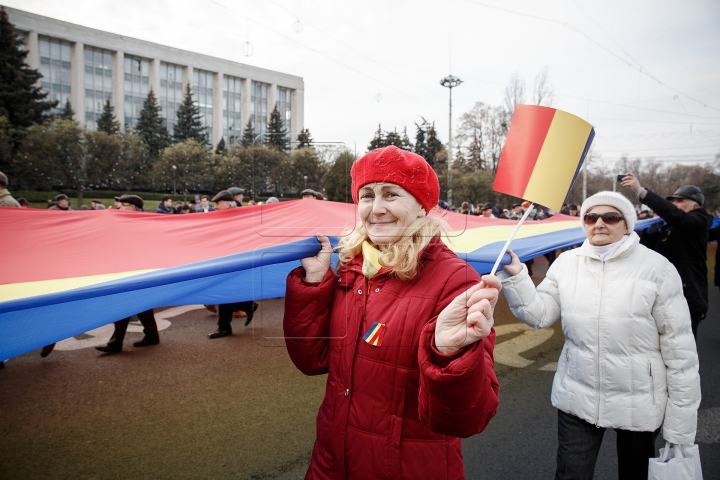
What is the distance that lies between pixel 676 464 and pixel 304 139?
2.14 metres

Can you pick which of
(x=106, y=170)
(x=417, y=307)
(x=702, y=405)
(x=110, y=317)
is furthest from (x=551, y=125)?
(x=106, y=170)

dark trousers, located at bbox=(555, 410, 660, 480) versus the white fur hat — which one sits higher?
the white fur hat

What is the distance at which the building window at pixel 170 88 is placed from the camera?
34.0m

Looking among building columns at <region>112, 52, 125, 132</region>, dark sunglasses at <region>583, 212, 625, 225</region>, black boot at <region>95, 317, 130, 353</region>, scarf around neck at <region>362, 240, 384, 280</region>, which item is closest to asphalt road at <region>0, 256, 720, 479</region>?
black boot at <region>95, 317, 130, 353</region>

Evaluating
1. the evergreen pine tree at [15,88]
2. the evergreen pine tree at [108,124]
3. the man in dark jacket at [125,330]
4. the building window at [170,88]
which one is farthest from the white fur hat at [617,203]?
the evergreen pine tree at [108,124]

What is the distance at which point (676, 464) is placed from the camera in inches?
71.9

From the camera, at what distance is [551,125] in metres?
Result: 1.13

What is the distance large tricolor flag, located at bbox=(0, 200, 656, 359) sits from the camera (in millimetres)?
1579

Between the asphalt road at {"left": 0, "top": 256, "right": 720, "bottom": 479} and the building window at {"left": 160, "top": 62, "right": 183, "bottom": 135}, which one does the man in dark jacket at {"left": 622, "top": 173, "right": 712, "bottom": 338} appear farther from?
the building window at {"left": 160, "top": 62, "right": 183, "bottom": 135}

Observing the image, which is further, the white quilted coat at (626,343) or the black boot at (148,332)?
the black boot at (148,332)

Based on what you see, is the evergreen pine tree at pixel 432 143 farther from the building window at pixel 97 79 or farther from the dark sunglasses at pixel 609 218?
the building window at pixel 97 79

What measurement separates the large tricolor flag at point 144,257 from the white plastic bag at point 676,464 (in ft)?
4.46

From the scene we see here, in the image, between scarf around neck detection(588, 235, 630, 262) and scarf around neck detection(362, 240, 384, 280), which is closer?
scarf around neck detection(362, 240, 384, 280)

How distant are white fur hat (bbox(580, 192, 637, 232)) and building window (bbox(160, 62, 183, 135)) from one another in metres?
35.7
